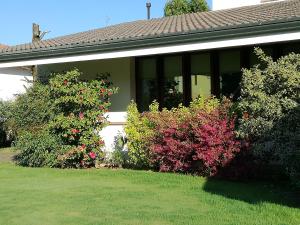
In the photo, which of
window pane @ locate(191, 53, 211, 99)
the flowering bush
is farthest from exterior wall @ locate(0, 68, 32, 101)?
window pane @ locate(191, 53, 211, 99)

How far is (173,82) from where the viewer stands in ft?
44.7

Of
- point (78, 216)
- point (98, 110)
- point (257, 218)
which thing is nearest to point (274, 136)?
point (257, 218)

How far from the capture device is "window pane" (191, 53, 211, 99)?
42.4 ft

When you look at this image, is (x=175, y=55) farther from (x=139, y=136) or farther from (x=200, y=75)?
(x=139, y=136)

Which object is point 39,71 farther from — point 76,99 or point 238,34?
point 238,34

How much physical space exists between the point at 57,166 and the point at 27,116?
1.67 meters

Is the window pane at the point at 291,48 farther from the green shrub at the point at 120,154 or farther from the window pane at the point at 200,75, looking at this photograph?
the green shrub at the point at 120,154

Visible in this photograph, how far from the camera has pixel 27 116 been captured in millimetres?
13562

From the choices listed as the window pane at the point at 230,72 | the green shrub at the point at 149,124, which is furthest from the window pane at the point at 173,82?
the green shrub at the point at 149,124

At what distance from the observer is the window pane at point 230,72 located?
40.8ft

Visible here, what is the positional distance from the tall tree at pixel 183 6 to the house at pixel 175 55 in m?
23.8

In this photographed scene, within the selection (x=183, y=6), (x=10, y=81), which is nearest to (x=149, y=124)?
(x=10, y=81)

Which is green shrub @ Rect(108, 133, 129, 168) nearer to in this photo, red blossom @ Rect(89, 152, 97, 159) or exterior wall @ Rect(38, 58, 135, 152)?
exterior wall @ Rect(38, 58, 135, 152)

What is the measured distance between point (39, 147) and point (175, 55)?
4.47m
